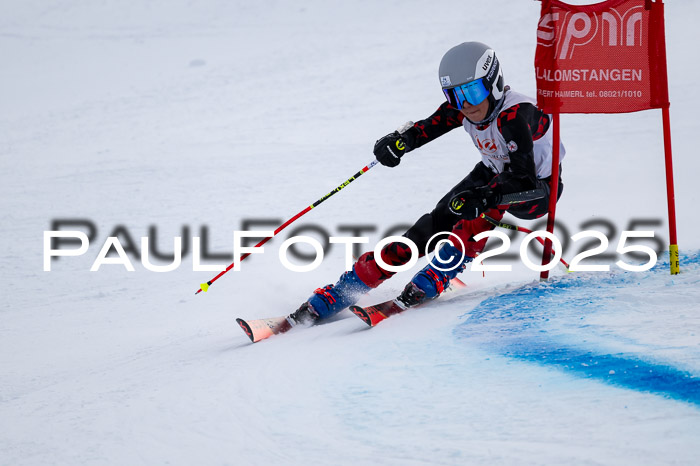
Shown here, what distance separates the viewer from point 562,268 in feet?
15.7

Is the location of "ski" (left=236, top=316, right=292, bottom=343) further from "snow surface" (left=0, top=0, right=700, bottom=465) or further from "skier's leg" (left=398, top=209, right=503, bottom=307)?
"skier's leg" (left=398, top=209, right=503, bottom=307)

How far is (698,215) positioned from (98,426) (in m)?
4.96

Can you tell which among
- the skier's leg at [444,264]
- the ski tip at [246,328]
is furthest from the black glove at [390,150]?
the ski tip at [246,328]

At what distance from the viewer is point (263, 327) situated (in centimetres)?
409

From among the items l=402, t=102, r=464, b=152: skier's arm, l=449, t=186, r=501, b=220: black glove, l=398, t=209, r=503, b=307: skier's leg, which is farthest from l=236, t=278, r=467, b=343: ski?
l=402, t=102, r=464, b=152: skier's arm

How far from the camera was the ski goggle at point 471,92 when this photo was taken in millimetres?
3746

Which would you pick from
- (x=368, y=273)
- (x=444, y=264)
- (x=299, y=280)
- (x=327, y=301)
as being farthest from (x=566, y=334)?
(x=299, y=280)

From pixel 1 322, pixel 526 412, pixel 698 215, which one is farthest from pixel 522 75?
pixel 526 412

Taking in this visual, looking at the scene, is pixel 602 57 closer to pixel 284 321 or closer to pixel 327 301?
pixel 327 301

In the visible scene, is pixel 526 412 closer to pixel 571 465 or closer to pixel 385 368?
pixel 571 465

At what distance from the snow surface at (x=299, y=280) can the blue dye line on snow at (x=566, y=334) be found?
0.05ft

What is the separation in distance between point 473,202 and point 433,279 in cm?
62

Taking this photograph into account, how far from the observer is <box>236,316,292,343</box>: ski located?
393 cm

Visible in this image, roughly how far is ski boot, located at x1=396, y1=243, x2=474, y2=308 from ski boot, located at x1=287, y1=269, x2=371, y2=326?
11.0 inches
